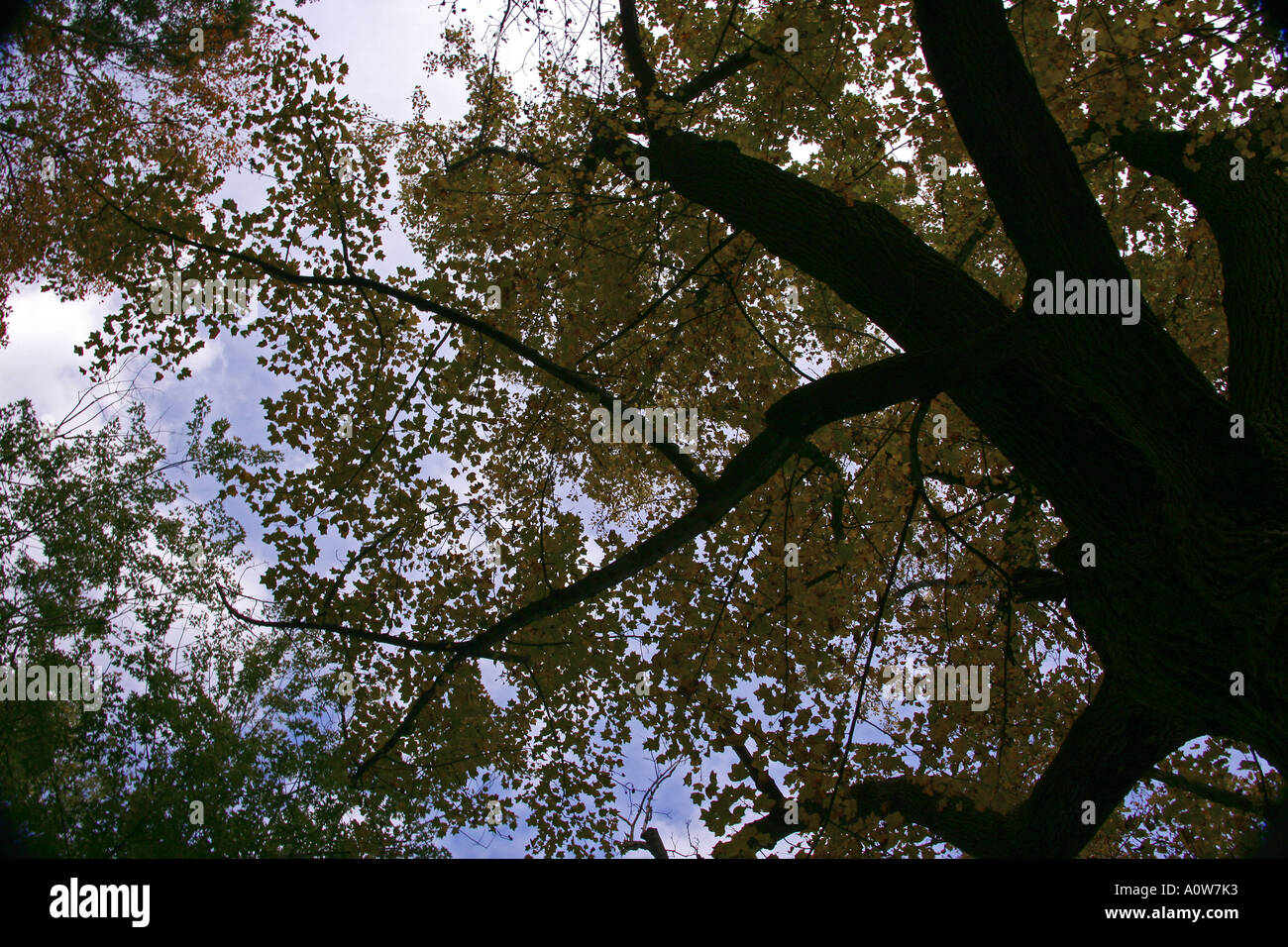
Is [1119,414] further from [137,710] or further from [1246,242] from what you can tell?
[137,710]

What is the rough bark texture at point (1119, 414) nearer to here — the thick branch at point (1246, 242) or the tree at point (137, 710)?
the thick branch at point (1246, 242)

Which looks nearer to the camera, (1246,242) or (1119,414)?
(1119,414)

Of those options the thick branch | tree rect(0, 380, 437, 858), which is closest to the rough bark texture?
the thick branch

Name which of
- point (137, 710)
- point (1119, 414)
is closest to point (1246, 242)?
point (1119, 414)

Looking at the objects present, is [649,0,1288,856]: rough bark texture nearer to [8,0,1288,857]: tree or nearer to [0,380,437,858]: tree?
[8,0,1288,857]: tree

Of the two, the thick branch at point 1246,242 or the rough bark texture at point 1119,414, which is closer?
the rough bark texture at point 1119,414

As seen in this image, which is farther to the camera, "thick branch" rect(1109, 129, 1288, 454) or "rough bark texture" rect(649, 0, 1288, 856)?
"thick branch" rect(1109, 129, 1288, 454)

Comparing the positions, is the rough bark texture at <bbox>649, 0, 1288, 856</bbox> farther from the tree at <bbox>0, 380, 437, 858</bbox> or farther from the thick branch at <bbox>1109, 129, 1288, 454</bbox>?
the tree at <bbox>0, 380, 437, 858</bbox>

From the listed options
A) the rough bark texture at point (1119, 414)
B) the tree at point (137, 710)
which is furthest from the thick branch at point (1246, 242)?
the tree at point (137, 710)

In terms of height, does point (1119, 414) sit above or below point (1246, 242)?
below

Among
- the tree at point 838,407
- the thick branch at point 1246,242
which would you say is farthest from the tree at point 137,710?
the thick branch at point 1246,242

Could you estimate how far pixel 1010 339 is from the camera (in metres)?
3.69

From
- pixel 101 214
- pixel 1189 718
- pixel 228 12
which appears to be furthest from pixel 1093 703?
pixel 228 12

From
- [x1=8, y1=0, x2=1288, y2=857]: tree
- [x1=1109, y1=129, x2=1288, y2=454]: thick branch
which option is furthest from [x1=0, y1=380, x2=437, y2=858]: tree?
[x1=1109, y1=129, x2=1288, y2=454]: thick branch
